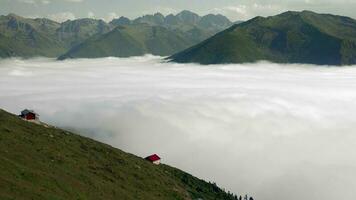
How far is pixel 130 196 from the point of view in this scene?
14312 centimetres

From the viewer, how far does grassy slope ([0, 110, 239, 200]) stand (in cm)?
11800

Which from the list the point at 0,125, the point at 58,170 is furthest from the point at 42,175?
the point at 0,125

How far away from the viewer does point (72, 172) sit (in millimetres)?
141875

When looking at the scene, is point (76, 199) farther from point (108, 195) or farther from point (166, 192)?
point (166, 192)

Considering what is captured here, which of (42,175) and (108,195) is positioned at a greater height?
(42,175)

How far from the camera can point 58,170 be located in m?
138

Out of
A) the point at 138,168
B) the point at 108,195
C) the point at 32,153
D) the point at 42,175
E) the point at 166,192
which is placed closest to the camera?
the point at 42,175

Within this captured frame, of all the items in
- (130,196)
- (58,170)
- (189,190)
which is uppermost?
(58,170)

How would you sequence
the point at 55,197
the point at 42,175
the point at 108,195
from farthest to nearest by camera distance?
the point at 108,195, the point at 42,175, the point at 55,197

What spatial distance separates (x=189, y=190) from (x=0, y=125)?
229 ft

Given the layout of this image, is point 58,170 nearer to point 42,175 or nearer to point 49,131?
point 42,175

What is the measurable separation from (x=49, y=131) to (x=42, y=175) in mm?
59966

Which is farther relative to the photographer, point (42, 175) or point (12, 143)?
point (12, 143)

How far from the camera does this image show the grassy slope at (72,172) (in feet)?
387
